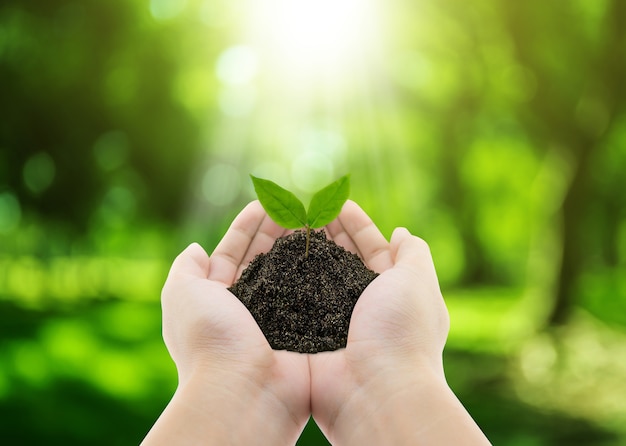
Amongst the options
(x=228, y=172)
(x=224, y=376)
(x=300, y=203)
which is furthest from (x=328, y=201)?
(x=228, y=172)

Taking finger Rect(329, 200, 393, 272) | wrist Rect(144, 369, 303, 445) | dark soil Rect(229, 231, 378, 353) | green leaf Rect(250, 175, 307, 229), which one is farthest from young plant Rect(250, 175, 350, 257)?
wrist Rect(144, 369, 303, 445)

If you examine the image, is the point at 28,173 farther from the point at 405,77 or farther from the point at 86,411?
the point at 405,77

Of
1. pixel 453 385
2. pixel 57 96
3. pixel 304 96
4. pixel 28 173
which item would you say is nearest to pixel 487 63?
pixel 304 96

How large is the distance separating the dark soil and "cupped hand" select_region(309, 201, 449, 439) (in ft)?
0.24

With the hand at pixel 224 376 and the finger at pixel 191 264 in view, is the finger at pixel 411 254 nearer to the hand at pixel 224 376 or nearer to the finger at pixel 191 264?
the hand at pixel 224 376

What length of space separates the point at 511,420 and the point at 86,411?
3.65m

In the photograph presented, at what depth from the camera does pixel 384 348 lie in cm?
152

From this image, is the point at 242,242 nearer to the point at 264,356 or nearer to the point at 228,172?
the point at 264,356

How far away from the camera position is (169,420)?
141 cm

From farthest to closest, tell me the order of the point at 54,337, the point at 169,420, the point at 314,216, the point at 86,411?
the point at 54,337 → the point at 86,411 → the point at 314,216 → the point at 169,420

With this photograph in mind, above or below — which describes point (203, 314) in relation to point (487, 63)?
below

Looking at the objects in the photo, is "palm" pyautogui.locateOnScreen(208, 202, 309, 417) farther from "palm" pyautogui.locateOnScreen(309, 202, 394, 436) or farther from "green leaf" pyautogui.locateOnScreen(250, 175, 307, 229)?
"green leaf" pyautogui.locateOnScreen(250, 175, 307, 229)

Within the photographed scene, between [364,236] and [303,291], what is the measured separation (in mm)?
394

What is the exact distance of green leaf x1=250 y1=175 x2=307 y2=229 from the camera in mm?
1708
